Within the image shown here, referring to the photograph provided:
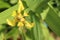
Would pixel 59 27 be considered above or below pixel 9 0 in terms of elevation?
below

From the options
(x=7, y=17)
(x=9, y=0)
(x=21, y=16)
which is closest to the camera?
(x=21, y=16)

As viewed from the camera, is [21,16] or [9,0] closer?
[21,16]

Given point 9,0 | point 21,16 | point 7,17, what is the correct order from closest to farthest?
point 21,16 < point 7,17 < point 9,0

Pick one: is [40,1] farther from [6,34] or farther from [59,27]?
[6,34]

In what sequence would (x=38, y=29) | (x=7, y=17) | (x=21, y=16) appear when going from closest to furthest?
1. (x=21, y=16)
2. (x=7, y=17)
3. (x=38, y=29)

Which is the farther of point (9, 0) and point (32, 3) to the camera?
point (9, 0)

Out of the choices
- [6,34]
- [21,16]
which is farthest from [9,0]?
[21,16]

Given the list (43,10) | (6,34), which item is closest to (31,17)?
(43,10)

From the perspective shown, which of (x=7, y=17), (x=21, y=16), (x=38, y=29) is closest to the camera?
(x=21, y=16)

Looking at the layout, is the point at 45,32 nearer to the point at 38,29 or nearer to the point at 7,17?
the point at 38,29
